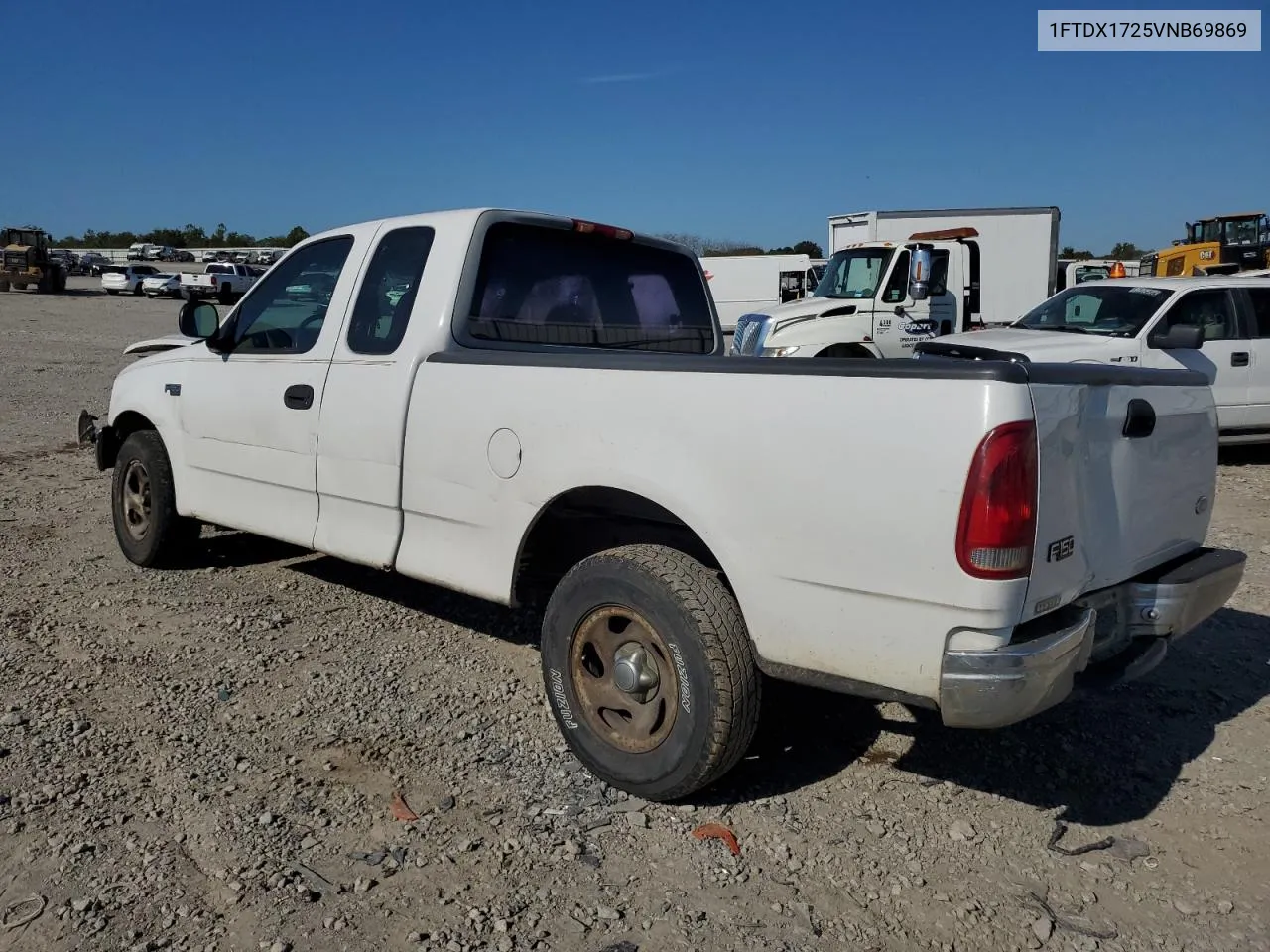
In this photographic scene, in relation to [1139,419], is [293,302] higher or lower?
higher

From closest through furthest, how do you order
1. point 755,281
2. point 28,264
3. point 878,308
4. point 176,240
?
point 878,308 < point 755,281 < point 28,264 < point 176,240

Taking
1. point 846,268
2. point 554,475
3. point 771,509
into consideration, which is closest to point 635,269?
point 554,475

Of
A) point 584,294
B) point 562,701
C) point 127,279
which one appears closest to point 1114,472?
point 562,701

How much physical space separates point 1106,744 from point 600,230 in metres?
3.01

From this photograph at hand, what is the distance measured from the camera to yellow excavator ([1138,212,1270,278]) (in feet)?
80.4

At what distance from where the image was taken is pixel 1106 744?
3.86 meters

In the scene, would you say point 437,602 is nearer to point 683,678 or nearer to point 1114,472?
point 683,678

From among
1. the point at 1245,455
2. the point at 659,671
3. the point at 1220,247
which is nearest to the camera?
the point at 659,671

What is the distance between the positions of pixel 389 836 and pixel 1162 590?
2564mm

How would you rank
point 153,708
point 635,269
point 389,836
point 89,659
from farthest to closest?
point 635,269, point 89,659, point 153,708, point 389,836

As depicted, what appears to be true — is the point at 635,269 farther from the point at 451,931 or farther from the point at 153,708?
the point at 451,931

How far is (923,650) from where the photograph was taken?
2.68m

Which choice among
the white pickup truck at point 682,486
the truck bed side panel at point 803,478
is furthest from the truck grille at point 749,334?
the truck bed side panel at point 803,478

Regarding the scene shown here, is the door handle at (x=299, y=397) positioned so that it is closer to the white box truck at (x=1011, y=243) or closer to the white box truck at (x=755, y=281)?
the white box truck at (x=1011, y=243)
